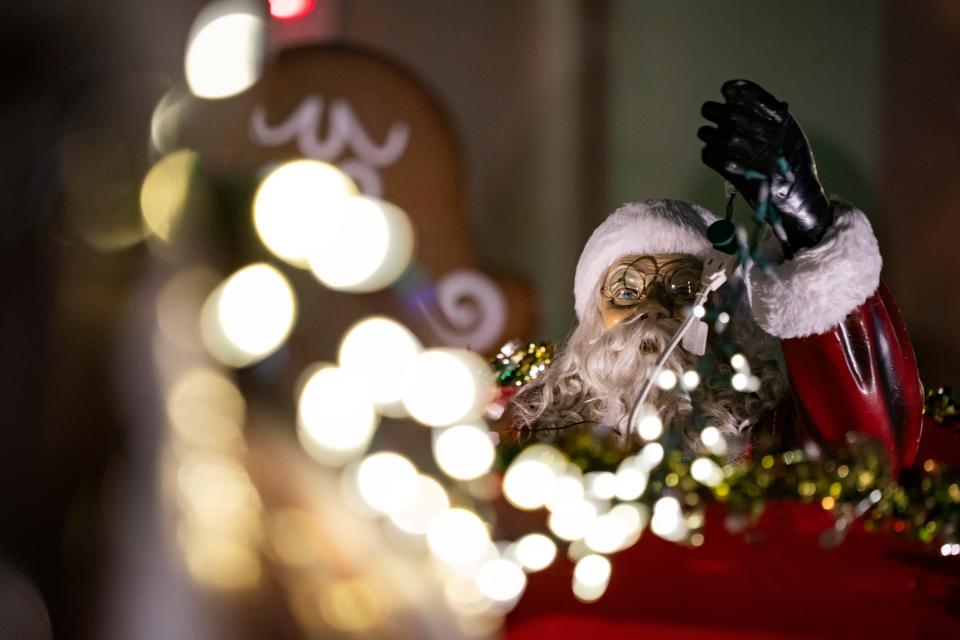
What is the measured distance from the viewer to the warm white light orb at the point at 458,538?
1.05 meters

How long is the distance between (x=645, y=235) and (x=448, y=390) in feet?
1.43

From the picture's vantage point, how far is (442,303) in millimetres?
1886

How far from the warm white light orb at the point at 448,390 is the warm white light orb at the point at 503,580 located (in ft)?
1.28

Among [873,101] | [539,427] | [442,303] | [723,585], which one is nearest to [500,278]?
[442,303]

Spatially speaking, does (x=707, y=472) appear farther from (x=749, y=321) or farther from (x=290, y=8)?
(x=290, y=8)

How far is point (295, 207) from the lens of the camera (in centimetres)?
166

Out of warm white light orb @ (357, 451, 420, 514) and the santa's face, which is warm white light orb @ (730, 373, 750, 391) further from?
warm white light orb @ (357, 451, 420, 514)

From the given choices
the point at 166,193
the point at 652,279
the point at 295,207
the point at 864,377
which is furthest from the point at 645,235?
the point at 166,193

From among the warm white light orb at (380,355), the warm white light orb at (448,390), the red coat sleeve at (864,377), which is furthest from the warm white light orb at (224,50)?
the red coat sleeve at (864,377)

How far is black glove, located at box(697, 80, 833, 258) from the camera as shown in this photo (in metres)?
0.99

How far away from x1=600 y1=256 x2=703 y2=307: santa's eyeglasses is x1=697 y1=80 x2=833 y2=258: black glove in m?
0.26

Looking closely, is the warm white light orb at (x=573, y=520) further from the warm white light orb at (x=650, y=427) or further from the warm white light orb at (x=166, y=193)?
the warm white light orb at (x=166, y=193)

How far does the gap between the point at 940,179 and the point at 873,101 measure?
186 mm

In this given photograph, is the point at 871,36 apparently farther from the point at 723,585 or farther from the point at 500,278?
the point at 723,585
